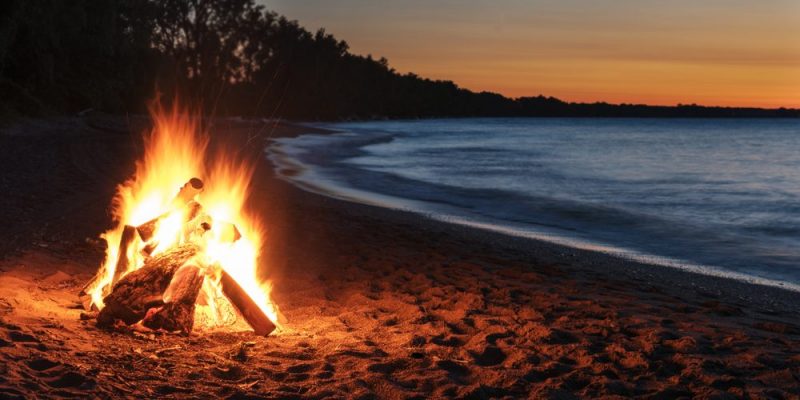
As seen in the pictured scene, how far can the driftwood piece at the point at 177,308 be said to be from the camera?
6.05 metres

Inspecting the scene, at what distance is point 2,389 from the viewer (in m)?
4.26

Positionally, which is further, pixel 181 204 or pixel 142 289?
pixel 181 204

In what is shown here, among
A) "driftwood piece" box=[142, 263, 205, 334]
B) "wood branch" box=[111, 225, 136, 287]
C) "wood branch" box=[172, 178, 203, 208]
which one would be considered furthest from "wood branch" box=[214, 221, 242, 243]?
"wood branch" box=[111, 225, 136, 287]

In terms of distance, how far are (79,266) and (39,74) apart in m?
37.1

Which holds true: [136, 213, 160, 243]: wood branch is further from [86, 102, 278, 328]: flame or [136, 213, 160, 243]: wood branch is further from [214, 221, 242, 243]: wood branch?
[214, 221, 242, 243]: wood branch

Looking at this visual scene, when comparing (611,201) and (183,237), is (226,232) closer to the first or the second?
(183,237)

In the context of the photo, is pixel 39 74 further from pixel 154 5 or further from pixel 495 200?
pixel 495 200

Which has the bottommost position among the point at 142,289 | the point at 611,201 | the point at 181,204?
the point at 611,201

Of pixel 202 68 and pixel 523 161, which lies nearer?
pixel 523 161

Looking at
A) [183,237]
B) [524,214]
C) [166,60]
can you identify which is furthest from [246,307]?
[166,60]

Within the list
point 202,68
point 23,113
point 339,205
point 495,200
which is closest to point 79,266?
point 339,205

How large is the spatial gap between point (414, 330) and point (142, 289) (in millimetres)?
2327

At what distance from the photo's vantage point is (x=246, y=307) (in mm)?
6191

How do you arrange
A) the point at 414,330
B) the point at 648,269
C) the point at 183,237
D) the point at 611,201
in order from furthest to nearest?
the point at 611,201 < the point at 648,269 < the point at 183,237 < the point at 414,330
